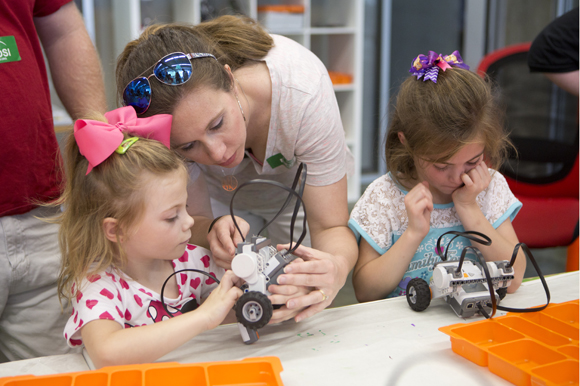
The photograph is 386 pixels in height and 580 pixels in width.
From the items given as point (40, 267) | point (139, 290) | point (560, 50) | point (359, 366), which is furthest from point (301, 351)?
point (560, 50)

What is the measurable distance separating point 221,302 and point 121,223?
0.25 metres

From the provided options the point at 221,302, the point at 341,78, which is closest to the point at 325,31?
the point at 341,78

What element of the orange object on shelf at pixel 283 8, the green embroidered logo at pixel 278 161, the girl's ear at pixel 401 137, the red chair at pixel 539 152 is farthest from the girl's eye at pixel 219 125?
the orange object on shelf at pixel 283 8

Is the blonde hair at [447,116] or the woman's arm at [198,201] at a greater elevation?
the blonde hair at [447,116]

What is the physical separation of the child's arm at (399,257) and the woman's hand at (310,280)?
0.23 metres

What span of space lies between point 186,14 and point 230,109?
8.29 ft

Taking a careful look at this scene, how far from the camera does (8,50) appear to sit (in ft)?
3.41

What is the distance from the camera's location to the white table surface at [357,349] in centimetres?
77

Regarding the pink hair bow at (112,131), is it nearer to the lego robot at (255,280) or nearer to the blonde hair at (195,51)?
the blonde hair at (195,51)

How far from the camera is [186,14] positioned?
326 centimetres

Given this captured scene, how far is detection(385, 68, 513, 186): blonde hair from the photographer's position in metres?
1.15

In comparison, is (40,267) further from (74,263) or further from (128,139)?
(128,139)

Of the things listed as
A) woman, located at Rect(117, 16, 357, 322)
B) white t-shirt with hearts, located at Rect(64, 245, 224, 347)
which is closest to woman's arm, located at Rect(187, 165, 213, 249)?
woman, located at Rect(117, 16, 357, 322)

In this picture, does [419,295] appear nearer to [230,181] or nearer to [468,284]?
[468,284]
